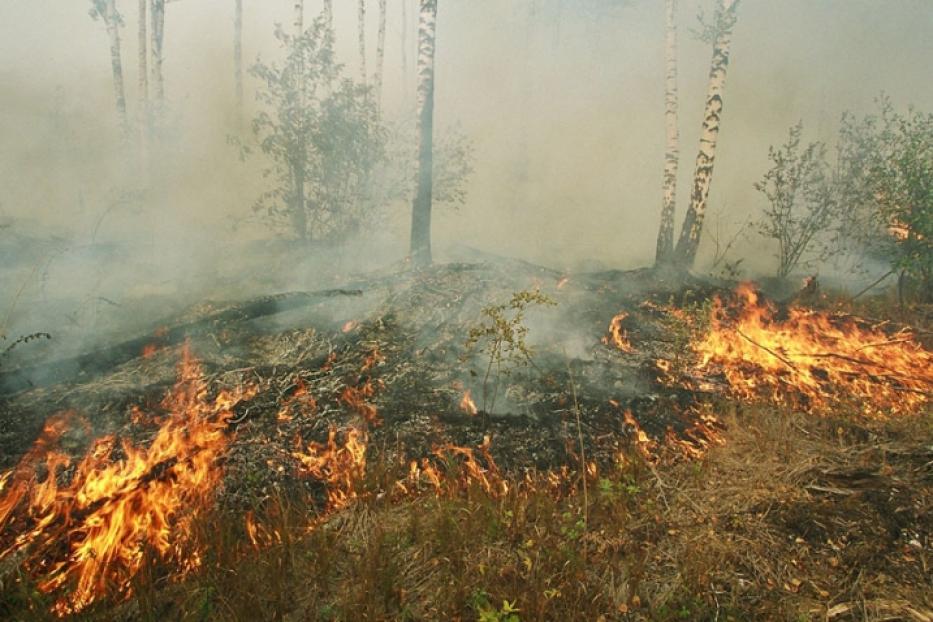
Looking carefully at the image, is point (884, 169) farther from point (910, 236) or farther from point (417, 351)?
point (417, 351)

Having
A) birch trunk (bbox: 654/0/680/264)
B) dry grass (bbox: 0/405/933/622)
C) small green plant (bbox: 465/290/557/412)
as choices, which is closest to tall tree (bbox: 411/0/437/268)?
small green plant (bbox: 465/290/557/412)

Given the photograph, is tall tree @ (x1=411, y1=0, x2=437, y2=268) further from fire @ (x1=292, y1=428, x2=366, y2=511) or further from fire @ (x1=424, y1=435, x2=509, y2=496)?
fire @ (x1=424, y1=435, x2=509, y2=496)

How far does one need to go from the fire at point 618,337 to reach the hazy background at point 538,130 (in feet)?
26.6

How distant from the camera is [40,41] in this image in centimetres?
2953

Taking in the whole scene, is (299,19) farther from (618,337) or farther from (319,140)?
(618,337)

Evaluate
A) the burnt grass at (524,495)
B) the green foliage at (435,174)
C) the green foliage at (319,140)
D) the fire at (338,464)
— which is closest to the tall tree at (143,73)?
the green foliage at (319,140)

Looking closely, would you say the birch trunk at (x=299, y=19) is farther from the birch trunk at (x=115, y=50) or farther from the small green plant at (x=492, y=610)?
the small green plant at (x=492, y=610)

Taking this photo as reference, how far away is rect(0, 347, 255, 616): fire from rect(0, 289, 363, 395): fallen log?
3.31ft

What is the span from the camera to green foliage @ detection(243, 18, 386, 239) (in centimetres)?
1141

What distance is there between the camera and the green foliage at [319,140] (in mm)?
11414

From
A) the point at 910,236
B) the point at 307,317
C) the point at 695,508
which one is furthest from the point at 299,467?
the point at 910,236

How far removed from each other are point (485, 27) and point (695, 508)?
35.1m

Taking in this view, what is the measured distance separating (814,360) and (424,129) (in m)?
7.78

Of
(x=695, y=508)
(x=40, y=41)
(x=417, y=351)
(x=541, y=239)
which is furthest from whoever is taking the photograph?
(x=40, y=41)
